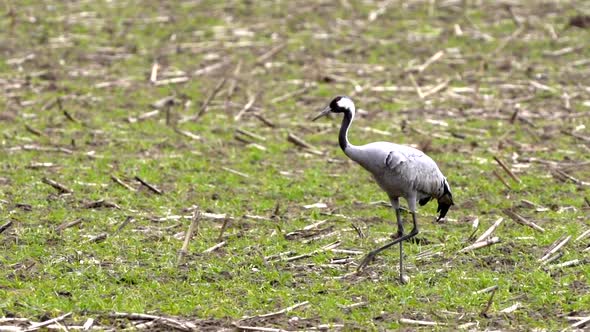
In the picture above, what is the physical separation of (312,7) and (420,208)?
889 cm

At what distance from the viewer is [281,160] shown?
12.3 meters

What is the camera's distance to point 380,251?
29.8 ft

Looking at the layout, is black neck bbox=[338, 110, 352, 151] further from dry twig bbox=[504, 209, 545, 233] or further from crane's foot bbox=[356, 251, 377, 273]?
dry twig bbox=[504, 209, 545, 233]

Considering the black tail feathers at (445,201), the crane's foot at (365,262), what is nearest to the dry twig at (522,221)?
the black tail feathers at (445,201)

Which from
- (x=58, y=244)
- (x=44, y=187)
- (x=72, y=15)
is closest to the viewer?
(x=58, y=244)

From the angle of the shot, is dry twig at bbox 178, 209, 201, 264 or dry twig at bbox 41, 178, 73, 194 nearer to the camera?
dry twig at bbox 178, 209, 201, 264

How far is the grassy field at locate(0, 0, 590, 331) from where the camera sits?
8172 mm

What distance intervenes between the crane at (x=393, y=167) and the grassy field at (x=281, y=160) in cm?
44

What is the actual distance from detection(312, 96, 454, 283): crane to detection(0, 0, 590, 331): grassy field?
1.44ft

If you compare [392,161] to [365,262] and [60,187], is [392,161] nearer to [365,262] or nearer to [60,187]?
[365,262]

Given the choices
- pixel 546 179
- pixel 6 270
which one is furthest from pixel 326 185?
pixel 6 270

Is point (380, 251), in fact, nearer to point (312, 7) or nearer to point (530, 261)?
point (530, 261)

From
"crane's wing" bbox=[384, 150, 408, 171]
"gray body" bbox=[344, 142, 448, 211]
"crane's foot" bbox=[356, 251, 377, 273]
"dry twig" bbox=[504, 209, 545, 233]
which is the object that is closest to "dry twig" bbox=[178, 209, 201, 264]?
"crane's foot" bbox=[356, 251, 377, 273]

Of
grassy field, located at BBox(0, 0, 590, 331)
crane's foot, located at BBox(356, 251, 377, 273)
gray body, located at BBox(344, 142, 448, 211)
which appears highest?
gray body, located at BBox(344, 142, 448, 211)
